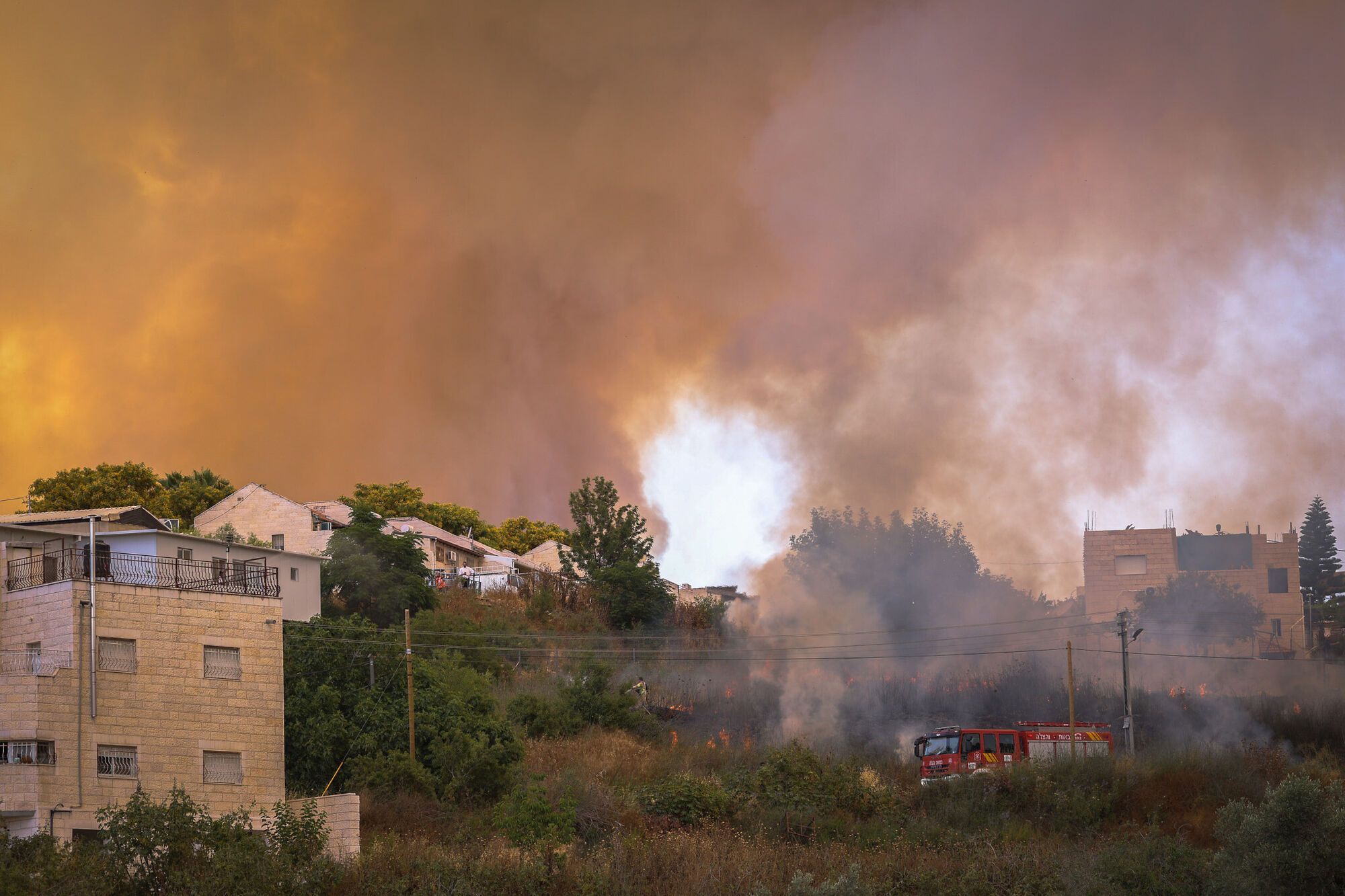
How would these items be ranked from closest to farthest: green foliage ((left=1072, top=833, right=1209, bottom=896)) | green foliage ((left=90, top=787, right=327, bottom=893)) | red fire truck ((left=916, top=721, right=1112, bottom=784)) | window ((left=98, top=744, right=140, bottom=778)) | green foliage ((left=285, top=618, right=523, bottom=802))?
green foliage ((left=90, top=787, right=327, bottom=893)) < green foliage ((left=1072, top=833, right=1209, bottom=896)) < window ((left=98, top=744, right=140, bottom=778)) < green foliage ((left=285, top=618, right=523, bottom=802)) < red fire truck ((left=916, top=721, right=1112, bottom=784))

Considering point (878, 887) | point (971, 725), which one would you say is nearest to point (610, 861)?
point (878, 887)

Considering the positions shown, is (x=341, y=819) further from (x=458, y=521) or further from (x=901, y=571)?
(x=458, y=521)

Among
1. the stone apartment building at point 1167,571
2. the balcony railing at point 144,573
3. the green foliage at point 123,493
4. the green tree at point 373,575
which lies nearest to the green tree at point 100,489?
the green foliage at point 123,493

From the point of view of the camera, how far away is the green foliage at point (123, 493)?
83.4 m

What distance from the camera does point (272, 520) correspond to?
3371 inches

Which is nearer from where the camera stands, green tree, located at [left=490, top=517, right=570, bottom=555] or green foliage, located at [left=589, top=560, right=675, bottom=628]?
green foliage, located at [left=589, top=560, right=675, bottom=628]

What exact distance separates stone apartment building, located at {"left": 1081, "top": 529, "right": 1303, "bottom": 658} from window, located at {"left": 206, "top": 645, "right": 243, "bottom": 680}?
189 ft

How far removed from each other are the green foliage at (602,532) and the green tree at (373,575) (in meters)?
16.1

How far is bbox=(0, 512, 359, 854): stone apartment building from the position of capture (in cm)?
4159

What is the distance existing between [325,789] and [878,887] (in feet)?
71.0

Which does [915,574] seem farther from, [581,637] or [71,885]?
[71,885]

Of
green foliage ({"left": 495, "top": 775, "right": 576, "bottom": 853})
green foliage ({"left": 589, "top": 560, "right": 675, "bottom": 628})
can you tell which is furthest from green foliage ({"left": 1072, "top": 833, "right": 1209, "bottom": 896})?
green foliage ({"left": 589, "top": 560, "right": 675, "bottom": 628})

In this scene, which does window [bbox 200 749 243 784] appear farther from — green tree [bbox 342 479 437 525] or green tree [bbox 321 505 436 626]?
green tree [bbox 342 479 437 525]

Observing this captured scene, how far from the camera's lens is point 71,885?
32.0 metres
